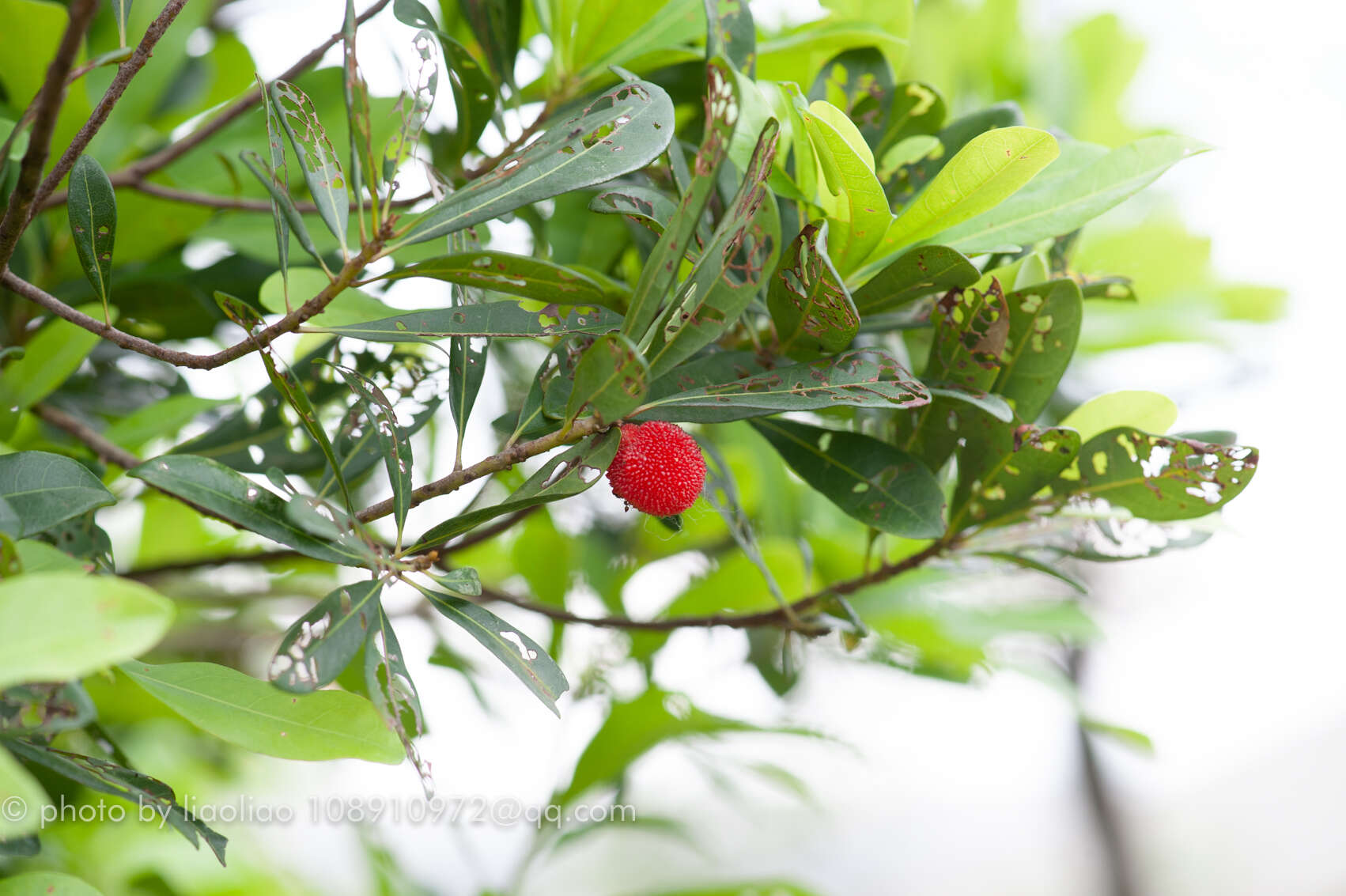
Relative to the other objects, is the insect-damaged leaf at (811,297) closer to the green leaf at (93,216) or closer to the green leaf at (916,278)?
the green leaf at (916,278)

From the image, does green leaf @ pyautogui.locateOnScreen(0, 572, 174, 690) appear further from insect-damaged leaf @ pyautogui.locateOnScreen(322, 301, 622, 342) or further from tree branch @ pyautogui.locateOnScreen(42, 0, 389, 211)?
tree branch @ pyautogui.locateOnScreen(42, 0, 389, 211)

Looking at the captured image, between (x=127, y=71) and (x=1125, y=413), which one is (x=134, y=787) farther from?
(x=1125, y=413)

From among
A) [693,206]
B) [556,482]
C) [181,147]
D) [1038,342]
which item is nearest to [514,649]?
[556,482]

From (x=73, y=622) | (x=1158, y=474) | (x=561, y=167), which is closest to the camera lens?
(x=73, y=622)

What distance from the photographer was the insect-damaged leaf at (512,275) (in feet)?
1.03

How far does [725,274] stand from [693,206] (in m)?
0.04

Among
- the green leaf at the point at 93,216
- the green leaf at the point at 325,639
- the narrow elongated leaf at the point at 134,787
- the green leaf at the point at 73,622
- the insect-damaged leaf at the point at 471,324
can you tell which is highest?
the green leaf at the point at 93,216

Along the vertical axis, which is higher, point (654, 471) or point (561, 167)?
point (561, 167)

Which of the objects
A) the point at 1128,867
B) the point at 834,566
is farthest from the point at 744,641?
the point at 1128,867

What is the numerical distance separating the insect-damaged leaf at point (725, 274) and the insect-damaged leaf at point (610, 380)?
0.09ft

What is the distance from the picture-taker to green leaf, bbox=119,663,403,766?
0.32 metres

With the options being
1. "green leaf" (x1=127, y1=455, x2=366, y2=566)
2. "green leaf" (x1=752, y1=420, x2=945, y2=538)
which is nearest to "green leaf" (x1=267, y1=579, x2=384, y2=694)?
"green leaf" (x1=127, y1=455, x2=366, y2=566)

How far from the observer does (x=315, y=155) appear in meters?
0.33

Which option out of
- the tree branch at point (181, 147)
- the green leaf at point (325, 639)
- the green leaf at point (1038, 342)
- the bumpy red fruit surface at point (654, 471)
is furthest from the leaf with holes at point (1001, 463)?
the tree branch at point (181, 147)
